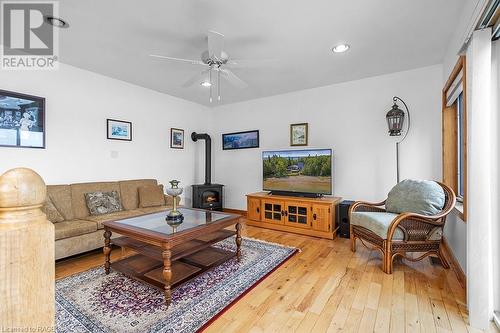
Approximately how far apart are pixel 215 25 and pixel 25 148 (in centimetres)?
270

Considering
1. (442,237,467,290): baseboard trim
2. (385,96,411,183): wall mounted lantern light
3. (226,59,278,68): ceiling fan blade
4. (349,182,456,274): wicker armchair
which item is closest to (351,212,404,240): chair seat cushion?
(349,182,456,274): wicker armchair

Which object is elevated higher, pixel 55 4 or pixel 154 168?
pixel 55 4

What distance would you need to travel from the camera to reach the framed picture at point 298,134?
437 centimetres

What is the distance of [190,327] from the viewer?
1.63 meters

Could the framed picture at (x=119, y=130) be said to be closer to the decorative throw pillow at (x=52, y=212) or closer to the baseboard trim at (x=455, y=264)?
the decorative throw pillow at (x=52, y=212)

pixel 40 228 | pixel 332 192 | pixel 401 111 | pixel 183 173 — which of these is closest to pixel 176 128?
pixel 183 173

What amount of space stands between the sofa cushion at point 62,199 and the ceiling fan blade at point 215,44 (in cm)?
252

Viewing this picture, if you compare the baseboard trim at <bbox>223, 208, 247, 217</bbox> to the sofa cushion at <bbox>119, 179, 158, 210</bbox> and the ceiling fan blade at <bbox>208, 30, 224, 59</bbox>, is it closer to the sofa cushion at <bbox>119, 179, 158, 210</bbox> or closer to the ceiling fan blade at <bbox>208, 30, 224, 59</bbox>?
the sofa cushion at <bbox>119, 179, 158, 210</bbox>

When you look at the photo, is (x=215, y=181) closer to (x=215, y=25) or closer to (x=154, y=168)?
(x=154, y=168)

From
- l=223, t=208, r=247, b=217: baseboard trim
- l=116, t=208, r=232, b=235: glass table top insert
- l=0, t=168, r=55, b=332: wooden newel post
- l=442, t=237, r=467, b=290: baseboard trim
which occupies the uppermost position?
l=0, t=168, r=55, b=332: wooden newel post

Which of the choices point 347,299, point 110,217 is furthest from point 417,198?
point 110,217

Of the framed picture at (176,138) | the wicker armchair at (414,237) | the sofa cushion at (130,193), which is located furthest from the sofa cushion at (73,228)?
the wicker armchair at (414,237)

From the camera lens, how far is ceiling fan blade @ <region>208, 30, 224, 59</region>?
2193mm

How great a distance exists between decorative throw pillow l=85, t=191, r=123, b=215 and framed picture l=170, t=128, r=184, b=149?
158 centimetres
